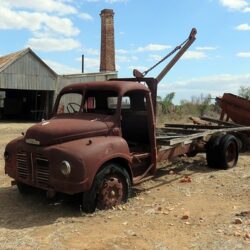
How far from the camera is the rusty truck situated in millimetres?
6684

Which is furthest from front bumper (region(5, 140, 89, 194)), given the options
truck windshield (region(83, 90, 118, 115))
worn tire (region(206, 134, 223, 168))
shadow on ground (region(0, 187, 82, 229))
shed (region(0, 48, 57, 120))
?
shed (region(0, 48, 57, 120))

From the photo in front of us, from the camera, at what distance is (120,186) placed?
23.9ft

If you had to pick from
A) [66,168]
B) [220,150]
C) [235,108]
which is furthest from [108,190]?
[235,108]

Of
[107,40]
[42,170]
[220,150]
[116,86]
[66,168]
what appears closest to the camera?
[66,168]

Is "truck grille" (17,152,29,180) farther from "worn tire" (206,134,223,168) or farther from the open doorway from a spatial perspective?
the open doorway

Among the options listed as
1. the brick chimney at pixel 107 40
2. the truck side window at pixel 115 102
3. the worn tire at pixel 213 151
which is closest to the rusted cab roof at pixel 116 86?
the truck side window at pixel 115 102

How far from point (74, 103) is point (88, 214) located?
2.19 metres

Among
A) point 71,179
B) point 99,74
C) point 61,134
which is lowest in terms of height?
point 71,179

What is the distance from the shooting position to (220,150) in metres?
10.6

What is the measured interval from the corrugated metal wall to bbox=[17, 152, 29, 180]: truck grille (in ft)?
77.3

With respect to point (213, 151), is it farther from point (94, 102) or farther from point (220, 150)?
point (94, 102)

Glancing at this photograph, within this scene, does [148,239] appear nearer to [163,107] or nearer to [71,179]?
[71,179]

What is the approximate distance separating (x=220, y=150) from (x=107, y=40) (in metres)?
30.0

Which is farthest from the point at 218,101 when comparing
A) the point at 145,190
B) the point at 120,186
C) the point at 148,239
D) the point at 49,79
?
the point at 49,79
